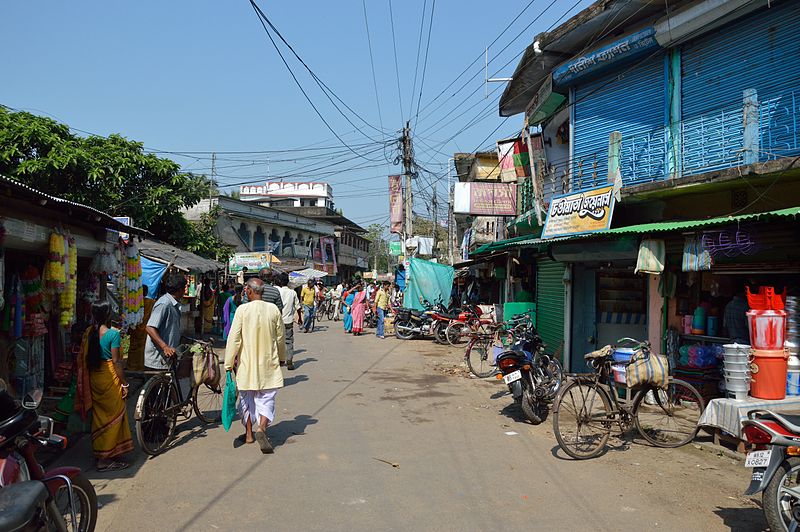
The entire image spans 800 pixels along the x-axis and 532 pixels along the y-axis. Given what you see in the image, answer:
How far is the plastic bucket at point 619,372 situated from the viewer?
6.70 metres

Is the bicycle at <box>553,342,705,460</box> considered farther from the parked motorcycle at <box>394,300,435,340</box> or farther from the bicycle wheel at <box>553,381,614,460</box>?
the parked motorcycle at <box>394,300,435,340</box>

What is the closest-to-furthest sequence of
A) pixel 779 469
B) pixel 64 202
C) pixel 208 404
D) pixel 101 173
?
pixel 779 469 → pixel 64 202 → pixel 208 404 → pixel 101 173

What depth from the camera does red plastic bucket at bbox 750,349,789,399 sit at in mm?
6816

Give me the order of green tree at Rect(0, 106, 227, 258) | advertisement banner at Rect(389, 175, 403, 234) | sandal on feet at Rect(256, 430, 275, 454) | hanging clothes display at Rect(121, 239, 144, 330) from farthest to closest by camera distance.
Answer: advertisement banner at Rect(389, 175, 403, 234)
green tree at Rect(0, 106, 227, 258)
hanging clothes display at Rect(121, 239, 144, 330)
sandal on feet at Rect(256, 430, 275, 454)

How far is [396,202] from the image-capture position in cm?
2827

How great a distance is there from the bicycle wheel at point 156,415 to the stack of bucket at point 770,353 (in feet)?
22.7

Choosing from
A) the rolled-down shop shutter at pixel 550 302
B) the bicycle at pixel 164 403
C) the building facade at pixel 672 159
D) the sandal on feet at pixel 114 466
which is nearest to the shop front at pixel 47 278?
the bicycle at pixel 164 403

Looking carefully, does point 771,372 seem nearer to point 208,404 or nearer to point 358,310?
point 208,404

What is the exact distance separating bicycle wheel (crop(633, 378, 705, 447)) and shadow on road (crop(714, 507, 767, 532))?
1.93 metres

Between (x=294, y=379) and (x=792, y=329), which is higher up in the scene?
(x=792, y=329)

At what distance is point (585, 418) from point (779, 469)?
2.41 meters

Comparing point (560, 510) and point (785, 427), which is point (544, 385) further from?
point (785, 427)

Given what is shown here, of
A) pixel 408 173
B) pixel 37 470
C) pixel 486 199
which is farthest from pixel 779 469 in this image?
pixel 408 173

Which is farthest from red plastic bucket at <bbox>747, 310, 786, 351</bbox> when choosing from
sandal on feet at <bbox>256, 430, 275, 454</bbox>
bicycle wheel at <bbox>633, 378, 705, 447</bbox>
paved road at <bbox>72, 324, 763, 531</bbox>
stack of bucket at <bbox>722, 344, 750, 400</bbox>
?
sandal on feet at <bbox>256, 430, 275, 454</bbox>
